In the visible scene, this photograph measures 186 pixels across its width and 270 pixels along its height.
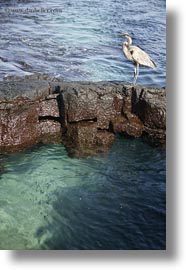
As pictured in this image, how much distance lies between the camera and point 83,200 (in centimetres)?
381

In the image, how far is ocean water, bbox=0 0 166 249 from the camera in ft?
11.6

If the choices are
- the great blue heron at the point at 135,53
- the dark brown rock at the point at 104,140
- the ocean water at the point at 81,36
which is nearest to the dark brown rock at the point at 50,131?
the dark brown rock at the point at 104,140

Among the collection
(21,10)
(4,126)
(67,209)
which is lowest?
(67,209)

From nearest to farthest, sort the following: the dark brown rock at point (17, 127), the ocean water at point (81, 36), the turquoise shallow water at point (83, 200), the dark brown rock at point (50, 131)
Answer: the turquoise shallow water at point (83, 200) → the ocean water at point (81, 36) → the dark brown rock at point (17, 127) → the dark brown rock at point (50, 131)

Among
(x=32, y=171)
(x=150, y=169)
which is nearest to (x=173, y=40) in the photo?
(x=150, y=169)

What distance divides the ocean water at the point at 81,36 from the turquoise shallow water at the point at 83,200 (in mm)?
913

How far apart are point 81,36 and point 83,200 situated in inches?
67.6

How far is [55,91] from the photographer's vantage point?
473 centimetres

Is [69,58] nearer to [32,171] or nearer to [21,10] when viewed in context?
[21,10]

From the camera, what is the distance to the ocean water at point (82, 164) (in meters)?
3.53

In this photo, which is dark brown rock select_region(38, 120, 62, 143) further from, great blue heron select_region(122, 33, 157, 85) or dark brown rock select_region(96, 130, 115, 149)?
great blue heron select_region(122, 33, 157, 85)

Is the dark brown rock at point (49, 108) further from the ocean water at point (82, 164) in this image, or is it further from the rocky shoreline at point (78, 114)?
the ocean water at point (82, 164)

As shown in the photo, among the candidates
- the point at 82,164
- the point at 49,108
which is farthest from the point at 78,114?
the point at 82,164

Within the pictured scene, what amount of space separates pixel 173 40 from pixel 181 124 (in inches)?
28.5
